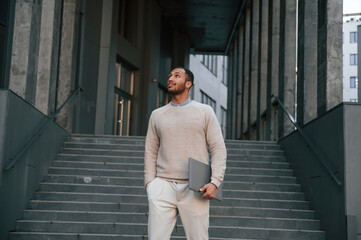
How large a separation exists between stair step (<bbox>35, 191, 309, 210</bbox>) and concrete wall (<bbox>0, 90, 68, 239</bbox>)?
14.0 inches

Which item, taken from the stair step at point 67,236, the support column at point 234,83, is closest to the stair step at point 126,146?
the stair step at point 67,236

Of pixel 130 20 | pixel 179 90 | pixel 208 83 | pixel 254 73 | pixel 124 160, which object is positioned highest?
pixel 208 83

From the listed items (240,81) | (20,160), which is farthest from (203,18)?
(20,160)

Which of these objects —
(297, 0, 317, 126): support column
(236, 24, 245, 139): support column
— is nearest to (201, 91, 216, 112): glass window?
(236, 24, 245, 139): support column

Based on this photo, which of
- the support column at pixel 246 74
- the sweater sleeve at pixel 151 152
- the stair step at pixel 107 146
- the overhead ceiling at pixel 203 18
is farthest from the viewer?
the overhead ceiling at pixel 203 18

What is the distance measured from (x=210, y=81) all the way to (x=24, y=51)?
31.7m

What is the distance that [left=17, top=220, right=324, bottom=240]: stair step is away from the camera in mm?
7609

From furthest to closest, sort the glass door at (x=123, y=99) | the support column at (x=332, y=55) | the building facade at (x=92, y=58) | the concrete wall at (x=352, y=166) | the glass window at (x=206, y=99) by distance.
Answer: the glass window at (x=206, y=99) < the glass door at (x=123, y=99) < the building facade at (x=92, y=58) < the support column at (x=332, y=55) < the concrete wall at (x=352, y=166)

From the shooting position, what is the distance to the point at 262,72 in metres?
18.3

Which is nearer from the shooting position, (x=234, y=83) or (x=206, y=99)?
(x=234, y=83)

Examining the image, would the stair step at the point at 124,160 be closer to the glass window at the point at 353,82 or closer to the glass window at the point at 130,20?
the glass window at the point at 130,20

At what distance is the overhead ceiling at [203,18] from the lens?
23.9 meters

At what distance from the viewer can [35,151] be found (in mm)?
8656

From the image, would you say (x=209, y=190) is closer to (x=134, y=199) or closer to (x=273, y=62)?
(x=134, y=199)
